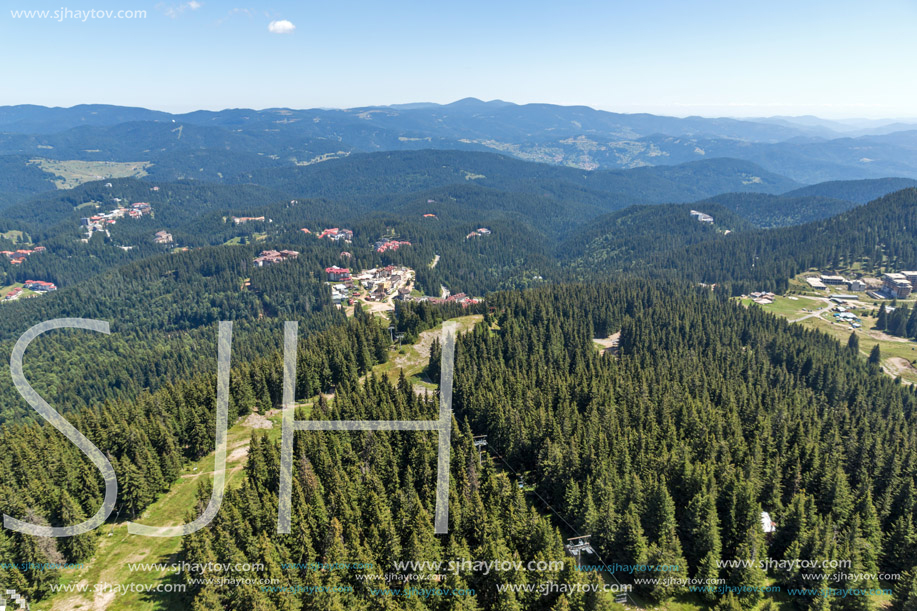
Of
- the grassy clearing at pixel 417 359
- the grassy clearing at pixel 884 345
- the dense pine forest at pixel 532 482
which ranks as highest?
the dense pine forest at pixel 532 482

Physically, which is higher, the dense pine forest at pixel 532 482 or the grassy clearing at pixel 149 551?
the dense pine forest at pixel 532 482

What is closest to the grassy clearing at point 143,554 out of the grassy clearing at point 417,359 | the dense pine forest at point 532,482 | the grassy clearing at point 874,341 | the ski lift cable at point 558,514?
the dense pine forest at point 532,482

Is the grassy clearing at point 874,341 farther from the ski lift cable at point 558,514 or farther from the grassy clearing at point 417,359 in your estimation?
the ski lift cable at point 558,514

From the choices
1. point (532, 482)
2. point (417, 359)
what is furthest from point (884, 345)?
point (532, 482)

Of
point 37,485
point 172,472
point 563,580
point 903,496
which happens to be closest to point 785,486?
point 903,496

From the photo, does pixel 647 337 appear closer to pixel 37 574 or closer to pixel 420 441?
pixel 420 441

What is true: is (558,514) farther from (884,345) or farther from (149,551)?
(884,345)

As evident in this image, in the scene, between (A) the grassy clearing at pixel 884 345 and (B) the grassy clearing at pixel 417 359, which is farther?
(A) the grassy clearing at pixel 884 345

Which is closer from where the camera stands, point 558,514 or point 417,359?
point 558,514

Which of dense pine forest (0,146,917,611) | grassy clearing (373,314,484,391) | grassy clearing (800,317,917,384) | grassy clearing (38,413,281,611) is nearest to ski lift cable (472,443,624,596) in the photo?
dense pine forest (0,146,917,611)

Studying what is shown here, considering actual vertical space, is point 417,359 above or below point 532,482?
below

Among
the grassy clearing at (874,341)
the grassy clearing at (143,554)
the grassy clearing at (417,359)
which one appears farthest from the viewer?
the grassy clearing at (874,341)
